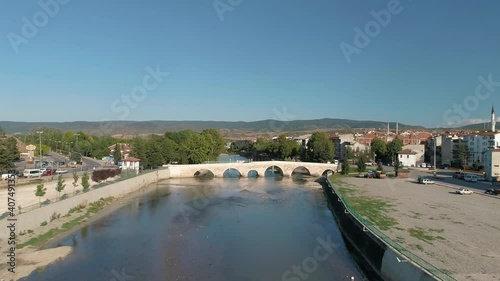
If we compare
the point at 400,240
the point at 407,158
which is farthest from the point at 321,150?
the point at 400,240

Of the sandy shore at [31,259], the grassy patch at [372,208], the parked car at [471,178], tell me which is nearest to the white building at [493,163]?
the parked car at [471,178]

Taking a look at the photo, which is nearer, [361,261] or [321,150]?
[361,261]

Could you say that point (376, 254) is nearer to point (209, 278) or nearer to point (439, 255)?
point (439, 255)

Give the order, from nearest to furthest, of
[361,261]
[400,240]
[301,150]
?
[400,240]
[361,261]
[301,150]

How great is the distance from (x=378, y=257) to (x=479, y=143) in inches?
2030

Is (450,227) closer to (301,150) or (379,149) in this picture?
(379,149)

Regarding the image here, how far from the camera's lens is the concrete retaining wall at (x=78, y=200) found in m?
21.2

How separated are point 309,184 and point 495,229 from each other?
1187 inches

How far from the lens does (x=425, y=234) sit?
19438 mm

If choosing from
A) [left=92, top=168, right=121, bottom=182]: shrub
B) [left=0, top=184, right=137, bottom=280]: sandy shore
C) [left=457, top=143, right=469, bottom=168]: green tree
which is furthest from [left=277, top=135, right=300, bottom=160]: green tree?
[left=0, top=184, right=137, bottom=280]: sandy shore

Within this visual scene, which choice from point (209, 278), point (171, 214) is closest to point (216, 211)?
point (171, 214)

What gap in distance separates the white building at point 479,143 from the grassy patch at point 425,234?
4336 cm

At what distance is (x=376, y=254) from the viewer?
17469mm

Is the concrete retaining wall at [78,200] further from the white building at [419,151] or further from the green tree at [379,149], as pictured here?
the white building at [419,151]
